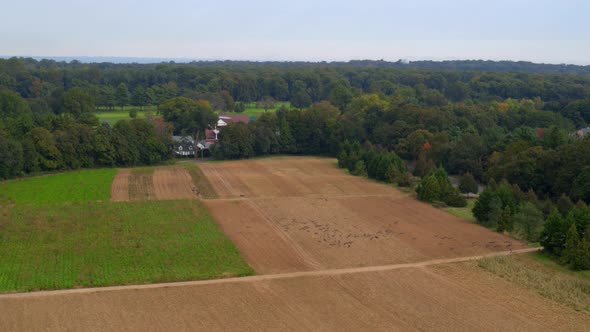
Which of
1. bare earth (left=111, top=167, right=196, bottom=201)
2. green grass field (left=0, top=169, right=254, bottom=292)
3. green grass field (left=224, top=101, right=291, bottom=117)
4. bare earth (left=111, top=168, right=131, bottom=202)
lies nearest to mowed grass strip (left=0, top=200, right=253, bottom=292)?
green grass field (left=0, top=169, right=254, bottom=292)

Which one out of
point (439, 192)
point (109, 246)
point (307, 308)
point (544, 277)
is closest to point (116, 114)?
point (439, 192)

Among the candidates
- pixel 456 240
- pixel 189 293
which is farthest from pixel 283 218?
pixel 189 293

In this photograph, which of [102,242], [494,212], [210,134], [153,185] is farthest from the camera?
[210,134]

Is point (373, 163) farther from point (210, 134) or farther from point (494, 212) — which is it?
point (210, 134)

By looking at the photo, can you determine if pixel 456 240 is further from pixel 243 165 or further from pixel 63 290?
pixel 243 165

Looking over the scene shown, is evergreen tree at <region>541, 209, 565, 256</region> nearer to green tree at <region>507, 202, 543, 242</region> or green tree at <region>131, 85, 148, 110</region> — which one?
green tree at <region>507, 202, 543, 242</region>

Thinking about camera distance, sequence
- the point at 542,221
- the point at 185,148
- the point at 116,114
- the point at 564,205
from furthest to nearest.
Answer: the point at 116,114 → the point at 185,148 → the point at 564,205 → the point at 542,221

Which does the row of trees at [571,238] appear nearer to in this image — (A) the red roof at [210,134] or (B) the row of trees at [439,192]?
(B) the row of trees at [439,192]

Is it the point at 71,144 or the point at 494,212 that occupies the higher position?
the point at 71,144
